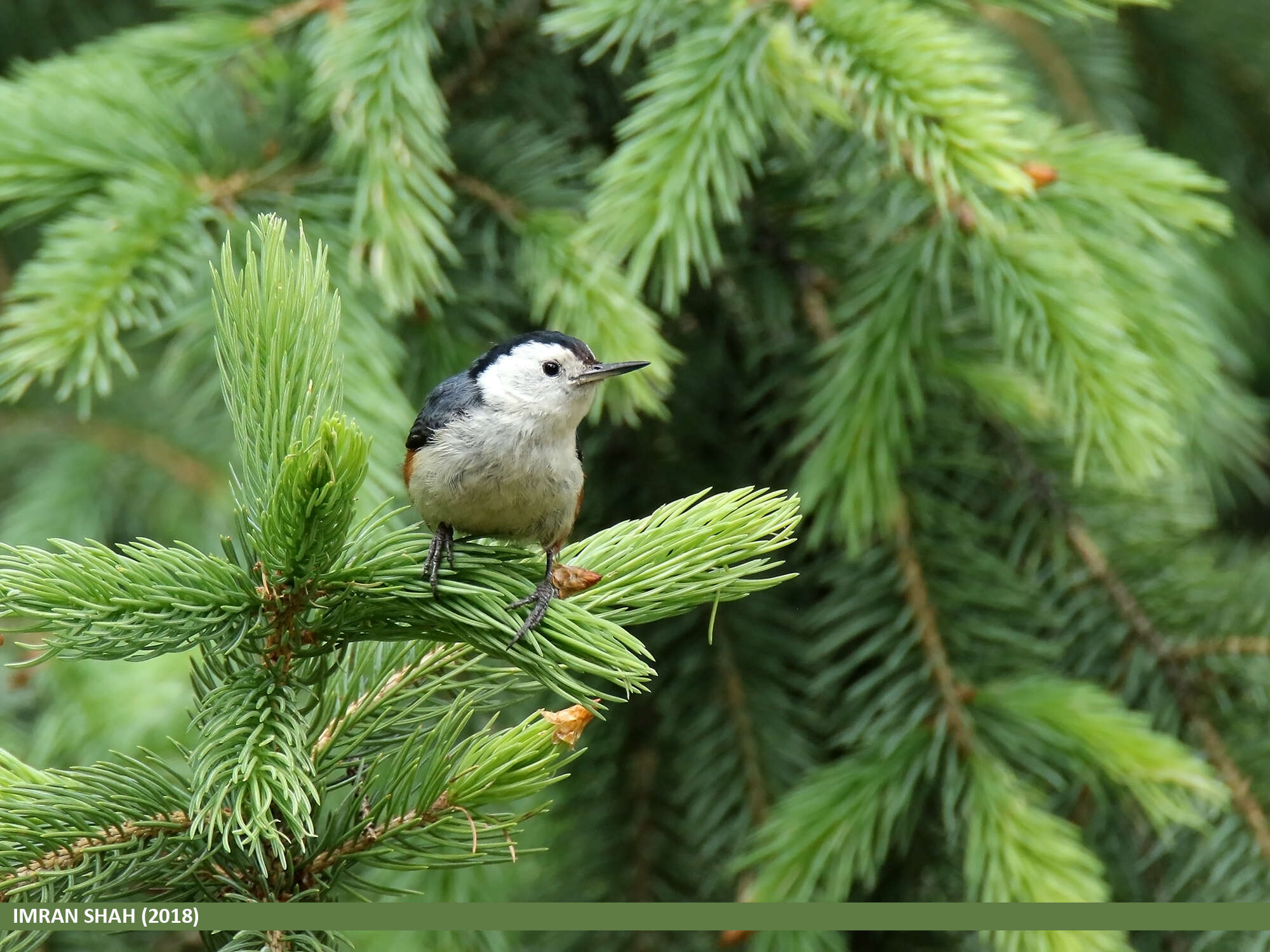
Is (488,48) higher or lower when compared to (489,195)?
higher

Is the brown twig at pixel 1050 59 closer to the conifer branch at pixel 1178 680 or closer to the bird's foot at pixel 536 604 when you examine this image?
the conifer branch at pixel 1178 680

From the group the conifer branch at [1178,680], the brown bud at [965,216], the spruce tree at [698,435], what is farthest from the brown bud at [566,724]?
the conifer branch at [1178,680]

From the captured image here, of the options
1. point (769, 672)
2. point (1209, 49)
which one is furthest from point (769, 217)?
point (1209, 49)

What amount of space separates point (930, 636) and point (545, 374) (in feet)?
2.22

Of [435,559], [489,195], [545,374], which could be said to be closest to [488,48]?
[489,195]

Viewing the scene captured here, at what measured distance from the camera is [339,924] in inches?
36.0

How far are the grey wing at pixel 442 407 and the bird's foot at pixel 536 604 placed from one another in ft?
1.58

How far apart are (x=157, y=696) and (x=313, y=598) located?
0.75m

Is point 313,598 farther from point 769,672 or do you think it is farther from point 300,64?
point 300,64

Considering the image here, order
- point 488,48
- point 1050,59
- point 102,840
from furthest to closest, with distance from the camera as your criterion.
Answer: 1. point 1050,59
2. point 488,48
3. point 102,840

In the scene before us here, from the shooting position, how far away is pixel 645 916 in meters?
1.49

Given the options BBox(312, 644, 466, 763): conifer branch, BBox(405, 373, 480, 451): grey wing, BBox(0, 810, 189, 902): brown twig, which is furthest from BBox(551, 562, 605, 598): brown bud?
BBox(405, 373, 480, 451): grey wing

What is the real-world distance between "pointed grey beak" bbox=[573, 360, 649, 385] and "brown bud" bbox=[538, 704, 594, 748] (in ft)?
1.79

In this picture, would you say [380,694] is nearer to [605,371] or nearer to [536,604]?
[536,604]
